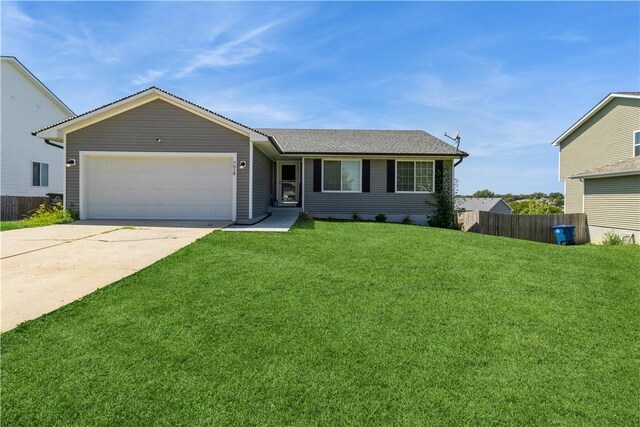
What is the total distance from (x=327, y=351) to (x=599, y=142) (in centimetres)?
2116

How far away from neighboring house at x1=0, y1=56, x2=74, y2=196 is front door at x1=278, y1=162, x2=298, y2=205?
1413 cm

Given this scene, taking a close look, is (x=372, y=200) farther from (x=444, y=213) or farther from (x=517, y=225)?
(x=517, y=225)

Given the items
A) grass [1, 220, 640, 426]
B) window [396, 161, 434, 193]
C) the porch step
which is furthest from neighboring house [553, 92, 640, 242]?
the porch step

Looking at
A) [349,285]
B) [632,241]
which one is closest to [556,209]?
[632,241]

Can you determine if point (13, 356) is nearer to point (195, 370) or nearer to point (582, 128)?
point (195, 370)

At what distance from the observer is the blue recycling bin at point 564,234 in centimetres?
1544

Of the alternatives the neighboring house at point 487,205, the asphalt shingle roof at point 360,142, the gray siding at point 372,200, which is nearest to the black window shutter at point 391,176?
the gray siding at point 372,200

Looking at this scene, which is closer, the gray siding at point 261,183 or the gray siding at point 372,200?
the gray siding at point 261,183

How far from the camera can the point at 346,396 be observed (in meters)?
2.77

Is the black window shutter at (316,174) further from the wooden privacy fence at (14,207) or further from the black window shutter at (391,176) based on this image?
the wooden privacy fence at (14,207)

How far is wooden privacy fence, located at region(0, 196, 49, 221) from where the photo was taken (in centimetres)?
1695

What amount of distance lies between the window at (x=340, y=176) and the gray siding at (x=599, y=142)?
1252cm

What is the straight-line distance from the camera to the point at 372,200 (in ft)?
51.8

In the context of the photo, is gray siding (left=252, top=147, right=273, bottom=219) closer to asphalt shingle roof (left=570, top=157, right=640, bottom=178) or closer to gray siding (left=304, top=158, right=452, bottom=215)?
gray siding (left=304, top=158, right=452, bottom=215)
